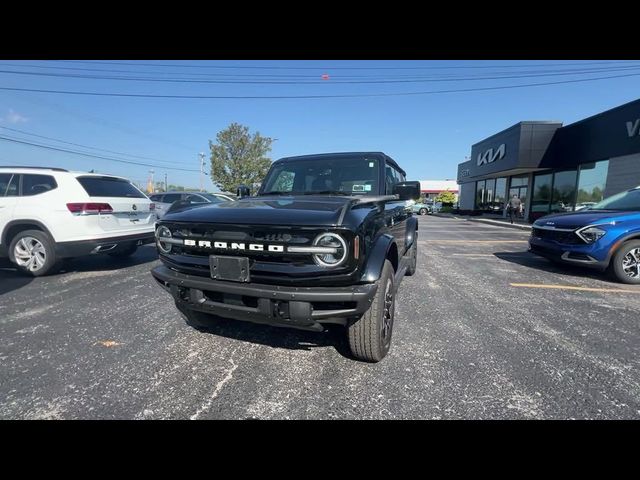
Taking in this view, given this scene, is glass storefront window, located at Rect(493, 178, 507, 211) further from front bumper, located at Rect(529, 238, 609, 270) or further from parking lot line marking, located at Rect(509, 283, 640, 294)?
parking lot line marking, located at Rect(509, 283, 640, 294)

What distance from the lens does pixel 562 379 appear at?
2.25 metres

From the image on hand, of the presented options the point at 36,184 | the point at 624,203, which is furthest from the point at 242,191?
the point at 624,203

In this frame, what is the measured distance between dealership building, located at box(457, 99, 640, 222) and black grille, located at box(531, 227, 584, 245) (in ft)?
33.4

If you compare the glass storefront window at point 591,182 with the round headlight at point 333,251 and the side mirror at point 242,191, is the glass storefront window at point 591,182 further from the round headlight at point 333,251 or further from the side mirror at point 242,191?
the round headlight at point 333,251

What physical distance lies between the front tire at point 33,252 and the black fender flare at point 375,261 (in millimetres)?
5453

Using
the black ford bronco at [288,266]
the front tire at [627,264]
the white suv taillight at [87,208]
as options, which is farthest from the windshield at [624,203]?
the white suv taillight at [87,208]

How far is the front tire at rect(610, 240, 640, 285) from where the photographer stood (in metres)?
4.79

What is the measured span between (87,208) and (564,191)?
2104 cm

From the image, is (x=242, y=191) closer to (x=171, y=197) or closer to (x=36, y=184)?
(x=36, y=184)
